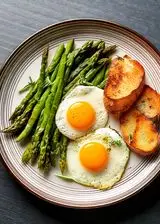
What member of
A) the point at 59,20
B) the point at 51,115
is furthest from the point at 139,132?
the point at 59,20

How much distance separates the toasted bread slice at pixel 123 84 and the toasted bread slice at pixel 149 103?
5 centimetres

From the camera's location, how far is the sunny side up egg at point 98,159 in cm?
468

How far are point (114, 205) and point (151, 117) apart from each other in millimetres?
709

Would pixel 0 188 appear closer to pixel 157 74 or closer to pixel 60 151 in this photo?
pixel 60 151

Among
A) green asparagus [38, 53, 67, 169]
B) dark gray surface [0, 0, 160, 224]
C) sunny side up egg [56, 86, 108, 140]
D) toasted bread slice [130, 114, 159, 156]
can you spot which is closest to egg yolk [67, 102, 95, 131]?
sunny side up egg [56, 86, 108, 140]

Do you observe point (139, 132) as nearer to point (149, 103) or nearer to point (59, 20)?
point (149, 103)

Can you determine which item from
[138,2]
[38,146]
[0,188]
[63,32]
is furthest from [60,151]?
[138,2]

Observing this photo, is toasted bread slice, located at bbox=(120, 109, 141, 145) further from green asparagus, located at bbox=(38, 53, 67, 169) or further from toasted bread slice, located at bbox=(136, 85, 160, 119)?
green asparagus, located at bbox=(38, 53, 67, 169)

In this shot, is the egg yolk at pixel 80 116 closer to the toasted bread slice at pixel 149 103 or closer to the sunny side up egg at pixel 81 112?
the sunny side up egg at pixel 81 112

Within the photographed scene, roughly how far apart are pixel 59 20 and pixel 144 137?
1.17 meters

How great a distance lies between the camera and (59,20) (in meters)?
5.00

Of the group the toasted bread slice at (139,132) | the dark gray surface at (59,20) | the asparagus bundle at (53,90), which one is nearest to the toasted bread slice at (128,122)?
the toasted bread slice at (139,132)

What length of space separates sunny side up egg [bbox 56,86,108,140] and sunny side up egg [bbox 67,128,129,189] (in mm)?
62

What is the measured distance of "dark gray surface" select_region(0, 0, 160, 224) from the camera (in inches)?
187
